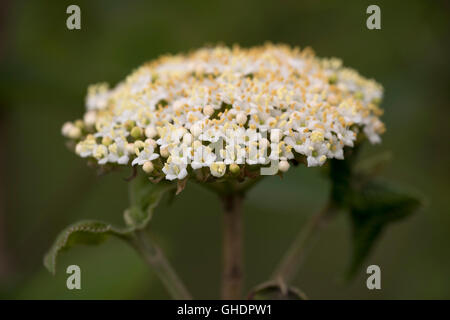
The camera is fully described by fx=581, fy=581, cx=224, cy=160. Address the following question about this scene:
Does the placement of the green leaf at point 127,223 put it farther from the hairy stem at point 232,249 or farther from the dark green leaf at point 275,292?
the dark green leaf at point 275,292

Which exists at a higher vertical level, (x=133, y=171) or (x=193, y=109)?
(x=193, y=109)

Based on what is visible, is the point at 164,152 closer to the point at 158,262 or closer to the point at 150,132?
the point at 150,132

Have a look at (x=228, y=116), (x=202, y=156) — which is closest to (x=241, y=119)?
(x=228, y=116)

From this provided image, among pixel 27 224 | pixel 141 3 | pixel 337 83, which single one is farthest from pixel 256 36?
pixel 27 224

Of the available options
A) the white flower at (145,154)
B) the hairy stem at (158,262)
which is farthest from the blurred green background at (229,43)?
the white flower at (145,154)

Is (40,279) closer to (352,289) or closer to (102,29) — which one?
(102,29)

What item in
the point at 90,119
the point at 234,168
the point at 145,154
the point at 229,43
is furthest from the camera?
the point at 229,43

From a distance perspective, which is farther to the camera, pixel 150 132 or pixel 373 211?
pixel 373 211
